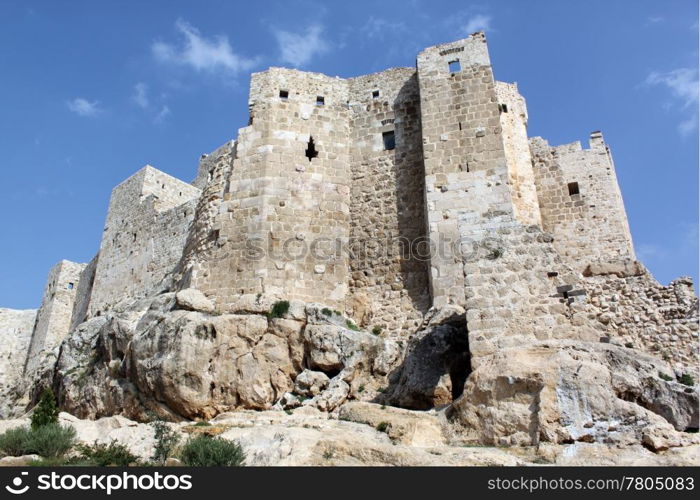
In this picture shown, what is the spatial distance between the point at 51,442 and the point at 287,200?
887cm

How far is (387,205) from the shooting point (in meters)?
16.0

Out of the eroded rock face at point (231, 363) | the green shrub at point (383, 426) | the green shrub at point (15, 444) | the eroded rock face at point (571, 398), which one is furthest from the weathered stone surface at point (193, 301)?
the eroded rock face at point (571, 398)

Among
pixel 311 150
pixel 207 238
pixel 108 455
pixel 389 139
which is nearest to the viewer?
pixel 108 455

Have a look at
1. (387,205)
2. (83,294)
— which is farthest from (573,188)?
(83,294)

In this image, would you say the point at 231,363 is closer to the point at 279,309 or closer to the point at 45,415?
the point at 279,309

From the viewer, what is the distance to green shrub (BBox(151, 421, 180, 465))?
7422 millimetres

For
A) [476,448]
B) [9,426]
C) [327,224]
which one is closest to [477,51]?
[327,224]

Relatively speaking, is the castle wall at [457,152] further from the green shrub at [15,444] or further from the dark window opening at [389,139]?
the green shrub at [15,444]

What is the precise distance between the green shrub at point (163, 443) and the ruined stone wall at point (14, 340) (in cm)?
2483

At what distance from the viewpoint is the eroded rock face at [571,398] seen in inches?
287

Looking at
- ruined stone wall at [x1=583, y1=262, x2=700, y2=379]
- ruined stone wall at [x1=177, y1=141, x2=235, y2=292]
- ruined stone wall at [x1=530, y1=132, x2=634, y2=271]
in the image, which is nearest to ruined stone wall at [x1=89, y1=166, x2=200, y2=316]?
ruined stone wall at [x1=177, y1=141, x2=235, y2=292]

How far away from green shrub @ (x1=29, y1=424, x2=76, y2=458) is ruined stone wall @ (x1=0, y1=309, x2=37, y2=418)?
24.3 m

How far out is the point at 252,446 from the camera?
24.8 feet
